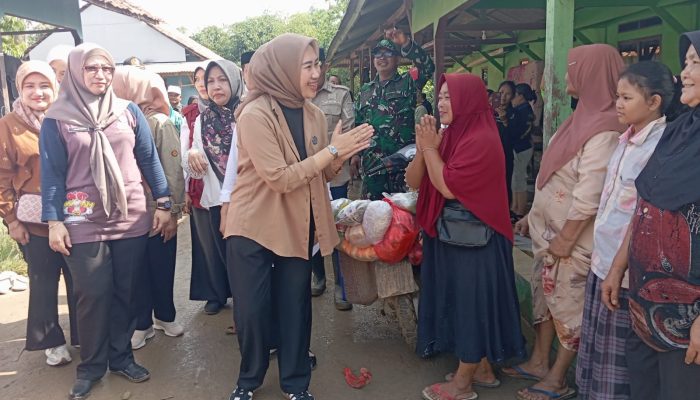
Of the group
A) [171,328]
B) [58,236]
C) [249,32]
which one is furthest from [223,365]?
[249,32]

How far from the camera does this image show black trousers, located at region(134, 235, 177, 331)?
11.6 feet

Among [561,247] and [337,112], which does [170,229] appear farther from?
[561,247]

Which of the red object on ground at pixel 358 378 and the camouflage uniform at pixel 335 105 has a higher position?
the camouflage uniform at pixel 335 105

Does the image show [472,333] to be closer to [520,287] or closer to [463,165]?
[463,165]

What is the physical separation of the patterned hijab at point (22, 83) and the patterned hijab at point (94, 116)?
396 mm

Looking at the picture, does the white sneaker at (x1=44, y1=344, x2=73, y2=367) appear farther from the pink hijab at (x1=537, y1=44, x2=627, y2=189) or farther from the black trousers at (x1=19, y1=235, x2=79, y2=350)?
the pink hijab at (x1=537, y1=44, x2=627, y2=189)

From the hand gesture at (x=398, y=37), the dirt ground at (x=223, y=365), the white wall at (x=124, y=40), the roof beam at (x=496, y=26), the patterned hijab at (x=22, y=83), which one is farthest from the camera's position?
the white wall at (x=124, y=40)

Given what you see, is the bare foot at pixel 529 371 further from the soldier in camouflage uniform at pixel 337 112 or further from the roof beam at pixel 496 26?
the roof beam at pixel 496 26

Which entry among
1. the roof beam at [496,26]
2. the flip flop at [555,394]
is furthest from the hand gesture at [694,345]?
the roof beam at [496,26]

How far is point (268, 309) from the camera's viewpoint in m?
2.81

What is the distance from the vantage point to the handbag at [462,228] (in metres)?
2.68

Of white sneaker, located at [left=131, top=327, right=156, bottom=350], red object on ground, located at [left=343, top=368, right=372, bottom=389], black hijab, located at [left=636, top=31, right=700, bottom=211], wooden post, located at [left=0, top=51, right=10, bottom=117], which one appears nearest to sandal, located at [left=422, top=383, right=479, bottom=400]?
red object on ground, located at [left=343, top=368, right=372, bottom=389]

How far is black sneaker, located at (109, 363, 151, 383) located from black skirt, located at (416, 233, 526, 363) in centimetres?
171

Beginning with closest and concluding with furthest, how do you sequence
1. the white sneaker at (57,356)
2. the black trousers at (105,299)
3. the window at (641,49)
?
the black trousers at (105,299) < the white sneaker at (57,356) < the window at (641,49)
